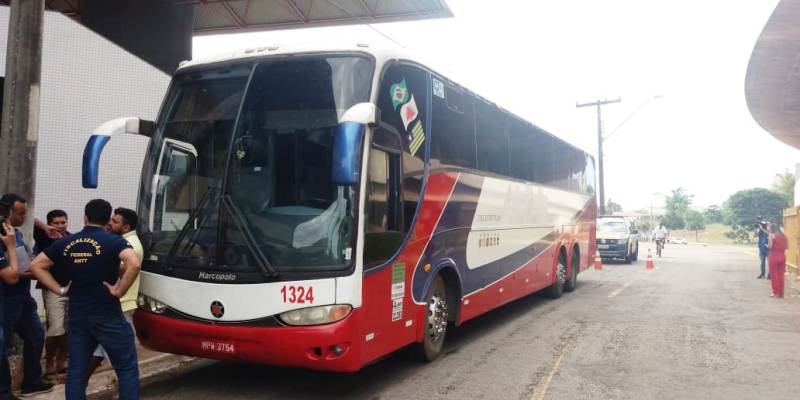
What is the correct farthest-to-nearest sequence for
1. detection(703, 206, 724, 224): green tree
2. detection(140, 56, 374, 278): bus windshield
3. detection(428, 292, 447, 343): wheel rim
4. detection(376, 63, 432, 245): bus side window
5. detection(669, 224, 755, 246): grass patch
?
detection(703, 206, 724, 224): green tree → detection(669, 224, 755, 246): grass patch → detection(428, 292, 447, 343): wheel rim → detection(376, 63, 432, 245): bus side window → detection(140, 56, 374, 278): bus windshield

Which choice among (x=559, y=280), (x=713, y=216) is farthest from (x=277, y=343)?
(x=713, y=216)

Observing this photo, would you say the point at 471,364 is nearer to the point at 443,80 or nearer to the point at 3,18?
the point at 443,80

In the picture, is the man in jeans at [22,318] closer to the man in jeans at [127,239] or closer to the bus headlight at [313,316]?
the man in jeans at [127,239]

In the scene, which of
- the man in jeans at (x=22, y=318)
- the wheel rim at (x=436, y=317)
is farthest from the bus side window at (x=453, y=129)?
the man in jeans at (x=22, y=318)

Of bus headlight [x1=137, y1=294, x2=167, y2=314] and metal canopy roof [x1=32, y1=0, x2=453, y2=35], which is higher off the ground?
metal canopy roof [x1=32, y1=0, x2=453, y2=35]

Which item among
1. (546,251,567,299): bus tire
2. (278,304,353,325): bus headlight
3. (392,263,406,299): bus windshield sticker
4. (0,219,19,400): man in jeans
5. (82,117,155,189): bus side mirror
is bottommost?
(546,251,567,299): bus tire

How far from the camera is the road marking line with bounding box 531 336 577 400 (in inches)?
228

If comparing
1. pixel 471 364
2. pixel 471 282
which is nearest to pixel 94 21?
pixel 471 282

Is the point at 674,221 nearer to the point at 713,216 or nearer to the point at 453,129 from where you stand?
the point at 713,216

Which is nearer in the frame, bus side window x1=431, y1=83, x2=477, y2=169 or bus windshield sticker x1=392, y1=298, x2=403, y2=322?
bus windshield sticker x1=392, y1=298, x2=403, y2=322

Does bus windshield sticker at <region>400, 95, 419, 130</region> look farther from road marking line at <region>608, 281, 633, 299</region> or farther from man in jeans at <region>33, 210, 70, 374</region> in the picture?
road marking line at <region>608, 281, 633, 299</region>

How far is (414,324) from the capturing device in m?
6.44

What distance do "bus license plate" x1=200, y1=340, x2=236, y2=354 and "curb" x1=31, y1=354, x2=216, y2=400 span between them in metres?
1.18

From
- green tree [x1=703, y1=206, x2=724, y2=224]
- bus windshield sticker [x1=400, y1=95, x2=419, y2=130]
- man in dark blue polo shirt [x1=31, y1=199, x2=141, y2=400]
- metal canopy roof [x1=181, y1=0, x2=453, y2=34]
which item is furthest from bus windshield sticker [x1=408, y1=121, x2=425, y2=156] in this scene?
green tree [x1=703, y1=206, x2=724, y2=224]
